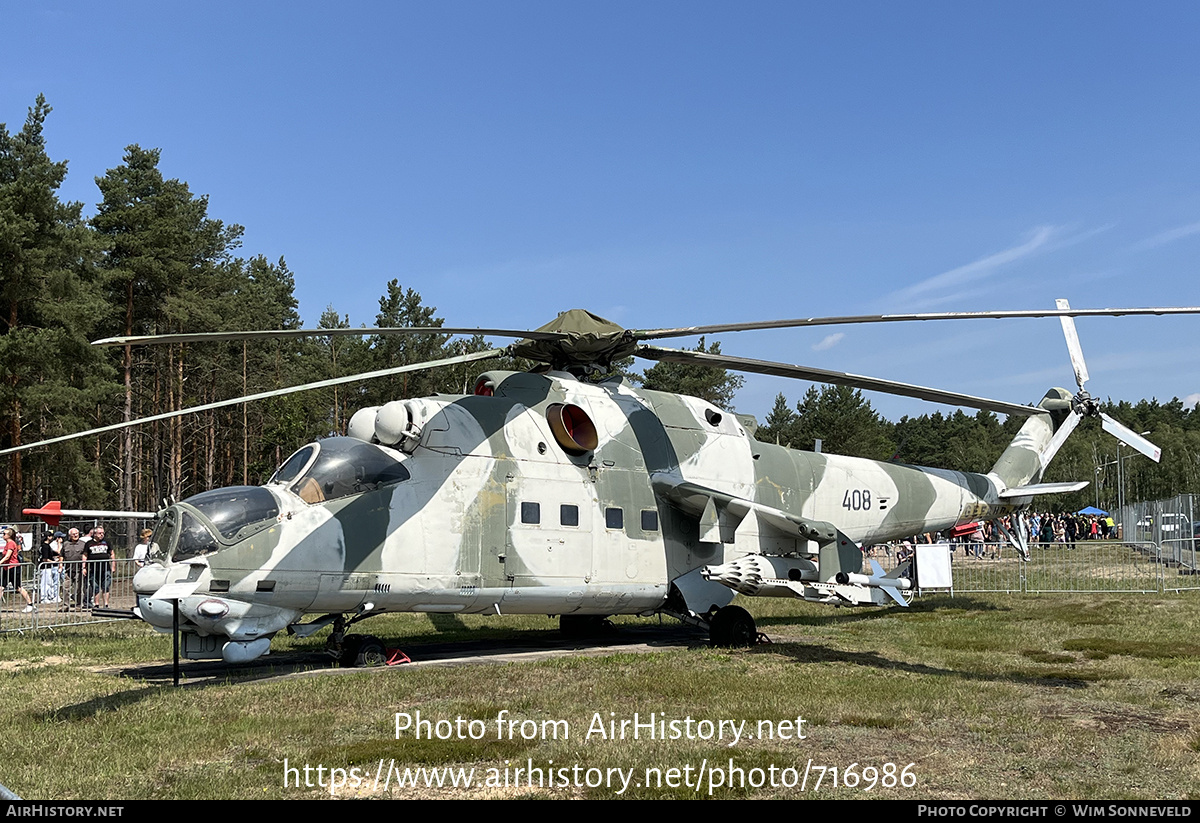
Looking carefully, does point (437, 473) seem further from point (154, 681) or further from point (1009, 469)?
point (1009, 469)

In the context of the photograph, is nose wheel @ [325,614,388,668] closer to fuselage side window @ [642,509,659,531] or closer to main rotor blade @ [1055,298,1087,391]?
fuselage side window @ [642,509,659,531]

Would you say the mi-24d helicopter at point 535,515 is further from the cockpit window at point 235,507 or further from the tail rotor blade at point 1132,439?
the tail rotor blade at point 1132,439

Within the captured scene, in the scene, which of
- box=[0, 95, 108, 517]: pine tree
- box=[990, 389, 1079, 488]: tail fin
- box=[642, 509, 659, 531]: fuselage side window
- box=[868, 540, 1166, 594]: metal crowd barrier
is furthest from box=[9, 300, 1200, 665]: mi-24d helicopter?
box=[0, 95, 108, 517]: pine tree

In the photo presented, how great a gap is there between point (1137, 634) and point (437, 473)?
10.8m

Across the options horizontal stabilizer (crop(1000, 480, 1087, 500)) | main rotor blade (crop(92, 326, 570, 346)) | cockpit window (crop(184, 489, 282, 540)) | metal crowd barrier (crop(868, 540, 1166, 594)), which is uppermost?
main rotor blade (crop(92, 326, 570, 346))

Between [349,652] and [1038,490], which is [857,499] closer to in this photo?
[1038,490]

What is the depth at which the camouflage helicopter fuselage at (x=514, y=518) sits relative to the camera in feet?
34.2

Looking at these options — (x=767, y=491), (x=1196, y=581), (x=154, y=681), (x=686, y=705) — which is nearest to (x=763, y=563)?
(x=767, y=491)

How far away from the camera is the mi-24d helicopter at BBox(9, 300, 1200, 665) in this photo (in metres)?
10.4

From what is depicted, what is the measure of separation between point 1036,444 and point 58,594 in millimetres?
19719

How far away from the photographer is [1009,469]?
1883cm

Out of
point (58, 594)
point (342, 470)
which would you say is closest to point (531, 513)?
point (342, 470)

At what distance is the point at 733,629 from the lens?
13438 millimetres

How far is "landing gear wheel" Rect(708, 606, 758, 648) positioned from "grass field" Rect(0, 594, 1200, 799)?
36cm
